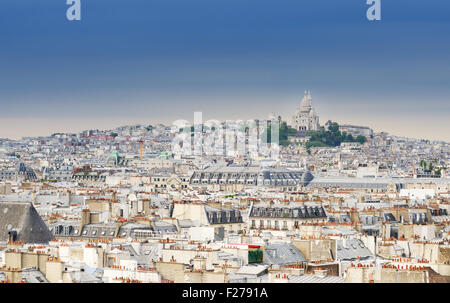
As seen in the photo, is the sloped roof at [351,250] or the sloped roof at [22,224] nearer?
the sloped roof at [351,250]

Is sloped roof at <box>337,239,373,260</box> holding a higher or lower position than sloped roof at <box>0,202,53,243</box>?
lower

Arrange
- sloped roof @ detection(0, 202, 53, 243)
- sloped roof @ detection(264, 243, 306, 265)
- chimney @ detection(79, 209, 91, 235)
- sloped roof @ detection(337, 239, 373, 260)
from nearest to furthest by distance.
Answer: sloped roof @ detection(264, 243, 306, 265) → sloped roof @ detection(337, 239, 373, 260) → sloped roof @ detection(0, 202, 53, 243) → chimney @ detection(79, 209, 91, 235)

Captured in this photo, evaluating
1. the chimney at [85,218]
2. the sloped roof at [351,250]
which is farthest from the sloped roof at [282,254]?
the chimney at [85,218]

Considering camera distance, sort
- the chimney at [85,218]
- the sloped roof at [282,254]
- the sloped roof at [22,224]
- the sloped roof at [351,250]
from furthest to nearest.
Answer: the chimney at [85,218] → the sloped roof at [22,224] → the sloped roof at [351,250] → the sloped roof at [282,254]

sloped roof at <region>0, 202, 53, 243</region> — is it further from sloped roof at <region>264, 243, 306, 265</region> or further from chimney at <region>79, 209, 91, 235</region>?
sloped roof at <region>264, 243, 306, 265</region>

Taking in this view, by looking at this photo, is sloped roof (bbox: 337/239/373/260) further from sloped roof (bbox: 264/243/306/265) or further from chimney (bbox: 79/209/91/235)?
chimney (bbox: 79/209/91/235)

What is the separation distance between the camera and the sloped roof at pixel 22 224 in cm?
2619

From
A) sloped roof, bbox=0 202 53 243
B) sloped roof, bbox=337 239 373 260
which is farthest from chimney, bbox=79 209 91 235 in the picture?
sloped roof, bbox=337 239 373 260

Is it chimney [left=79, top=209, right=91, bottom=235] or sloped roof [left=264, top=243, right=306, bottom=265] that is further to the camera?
chimney [left=79, top=209, right=91, bottom=235]

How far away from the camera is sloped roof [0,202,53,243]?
26.2 metres

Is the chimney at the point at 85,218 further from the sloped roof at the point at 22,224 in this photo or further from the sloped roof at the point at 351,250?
→ the sloped roof at the point at 351,250

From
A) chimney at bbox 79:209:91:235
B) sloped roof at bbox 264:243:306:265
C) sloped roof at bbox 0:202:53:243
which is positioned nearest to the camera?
sloped roof at bbox 264:243:306:265
